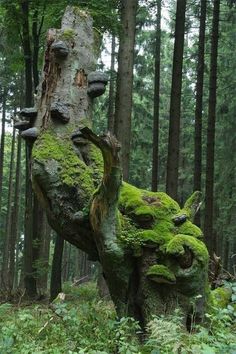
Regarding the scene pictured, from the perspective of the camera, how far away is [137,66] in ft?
84.5

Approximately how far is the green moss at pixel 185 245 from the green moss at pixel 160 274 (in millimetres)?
192

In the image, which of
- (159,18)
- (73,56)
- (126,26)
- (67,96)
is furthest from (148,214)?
(159,18)

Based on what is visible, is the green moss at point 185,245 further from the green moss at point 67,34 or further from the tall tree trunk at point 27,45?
the tall tree trunk at point 27,45

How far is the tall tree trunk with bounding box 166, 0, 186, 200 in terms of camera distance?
12.8 m

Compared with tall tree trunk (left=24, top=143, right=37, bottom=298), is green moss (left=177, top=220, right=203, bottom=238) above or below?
above

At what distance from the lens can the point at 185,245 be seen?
204 inches

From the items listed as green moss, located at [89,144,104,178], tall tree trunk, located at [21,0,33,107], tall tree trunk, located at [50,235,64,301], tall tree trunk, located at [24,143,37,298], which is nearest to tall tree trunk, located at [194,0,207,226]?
tall tree trunk, located at [50,235,64,301]

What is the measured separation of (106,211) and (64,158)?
0.92 meters

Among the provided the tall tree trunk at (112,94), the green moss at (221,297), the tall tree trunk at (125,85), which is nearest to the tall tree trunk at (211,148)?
the tall tree trunk at (125,85)

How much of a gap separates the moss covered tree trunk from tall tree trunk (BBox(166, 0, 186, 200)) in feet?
22.5

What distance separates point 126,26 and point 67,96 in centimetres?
416

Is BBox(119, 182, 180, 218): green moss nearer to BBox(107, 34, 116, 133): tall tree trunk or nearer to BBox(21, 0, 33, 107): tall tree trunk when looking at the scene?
BBox(21, 0, 33, 107): tall tree trunk

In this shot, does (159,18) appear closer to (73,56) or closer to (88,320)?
(73,56)

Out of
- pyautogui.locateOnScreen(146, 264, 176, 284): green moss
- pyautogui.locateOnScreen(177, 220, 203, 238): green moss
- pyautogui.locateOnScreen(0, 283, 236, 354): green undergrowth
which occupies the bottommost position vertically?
pyautogui.locateOnScreen(0, 283, 236, 354): green undergrowth
